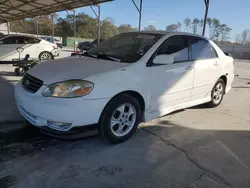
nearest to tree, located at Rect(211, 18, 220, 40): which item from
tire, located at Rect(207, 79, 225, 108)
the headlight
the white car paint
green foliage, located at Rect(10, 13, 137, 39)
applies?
green foliage, located at Rect(10, 13, 137, 39)

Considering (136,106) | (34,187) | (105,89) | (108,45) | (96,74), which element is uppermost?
(108,45)

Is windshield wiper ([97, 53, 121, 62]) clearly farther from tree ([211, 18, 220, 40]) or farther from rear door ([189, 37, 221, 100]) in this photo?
tree ([211, 18, 220, 40])

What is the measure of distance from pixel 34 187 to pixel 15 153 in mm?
770

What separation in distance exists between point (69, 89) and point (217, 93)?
3620mm

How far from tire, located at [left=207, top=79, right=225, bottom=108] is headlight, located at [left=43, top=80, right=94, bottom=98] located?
3165 mm

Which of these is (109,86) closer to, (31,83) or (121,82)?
(121,82)

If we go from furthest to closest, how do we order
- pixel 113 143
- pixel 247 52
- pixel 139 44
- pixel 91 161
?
pixel 247 52, pixel 139 44, pixel 113 143, pixel 91 161

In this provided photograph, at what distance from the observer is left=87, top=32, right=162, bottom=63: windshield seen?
329 centimetres

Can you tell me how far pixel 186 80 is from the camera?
3.83m

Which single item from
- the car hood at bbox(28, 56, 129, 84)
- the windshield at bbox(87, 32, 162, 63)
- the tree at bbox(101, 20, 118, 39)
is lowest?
the car hood at bbox(28, 56, 129, 84)

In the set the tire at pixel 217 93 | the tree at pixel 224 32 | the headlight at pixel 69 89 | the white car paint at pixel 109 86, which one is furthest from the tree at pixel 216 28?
the headlight at pixel 69 89

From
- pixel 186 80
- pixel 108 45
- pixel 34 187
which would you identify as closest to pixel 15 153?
pixel 34 187

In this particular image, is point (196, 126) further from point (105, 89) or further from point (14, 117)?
point (14, 117)

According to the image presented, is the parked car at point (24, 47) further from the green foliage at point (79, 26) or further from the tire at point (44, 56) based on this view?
the green foliage at point (79, 26)
